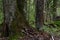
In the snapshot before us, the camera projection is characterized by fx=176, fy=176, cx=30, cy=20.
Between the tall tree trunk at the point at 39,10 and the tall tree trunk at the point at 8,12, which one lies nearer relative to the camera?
the tall tree trunk at the point at 8,12

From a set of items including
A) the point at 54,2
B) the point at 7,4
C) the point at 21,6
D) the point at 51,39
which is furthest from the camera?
the point at 54,2

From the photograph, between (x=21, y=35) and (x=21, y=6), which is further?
(x=21, y=6)

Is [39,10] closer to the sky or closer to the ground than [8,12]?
closer to the ground

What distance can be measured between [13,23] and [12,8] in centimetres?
71

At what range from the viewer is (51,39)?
360 inches

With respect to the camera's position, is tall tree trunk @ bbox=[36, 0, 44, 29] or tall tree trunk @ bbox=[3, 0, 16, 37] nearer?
tall tree trunk @ bbox=[3, 0, 16, 37]

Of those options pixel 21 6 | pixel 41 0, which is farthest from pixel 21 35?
pixel 41 0

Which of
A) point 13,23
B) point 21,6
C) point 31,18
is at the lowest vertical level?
point 31,18

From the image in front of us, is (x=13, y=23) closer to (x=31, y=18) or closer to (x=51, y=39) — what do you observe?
A: (x=51, y=39)

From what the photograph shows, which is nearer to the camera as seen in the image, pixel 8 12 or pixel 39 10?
pixel 8 12

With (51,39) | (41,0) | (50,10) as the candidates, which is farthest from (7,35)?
(50,10)

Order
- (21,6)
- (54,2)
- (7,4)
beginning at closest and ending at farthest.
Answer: (7,4)
(21,6)
(54,2)

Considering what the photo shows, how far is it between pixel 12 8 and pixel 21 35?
1.36 m

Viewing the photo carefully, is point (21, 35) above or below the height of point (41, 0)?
below
